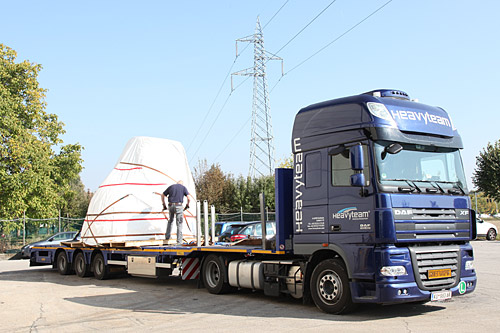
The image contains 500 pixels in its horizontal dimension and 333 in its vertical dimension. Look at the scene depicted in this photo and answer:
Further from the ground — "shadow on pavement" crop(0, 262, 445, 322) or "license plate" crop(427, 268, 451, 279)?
"license plate" crop(427, 268, 451, 279)

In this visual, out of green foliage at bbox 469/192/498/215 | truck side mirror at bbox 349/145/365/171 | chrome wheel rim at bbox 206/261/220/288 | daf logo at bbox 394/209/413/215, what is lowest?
chrome wheel rim at bbox 206/261/220/288

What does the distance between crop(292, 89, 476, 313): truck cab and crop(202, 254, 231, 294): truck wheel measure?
249cm

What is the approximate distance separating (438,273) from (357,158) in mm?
2199

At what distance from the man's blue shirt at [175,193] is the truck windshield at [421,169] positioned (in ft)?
24.2

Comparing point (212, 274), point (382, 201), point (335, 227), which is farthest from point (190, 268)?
point (382, 201)

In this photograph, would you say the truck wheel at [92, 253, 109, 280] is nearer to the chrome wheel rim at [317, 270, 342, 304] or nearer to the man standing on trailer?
the man standing on trailer

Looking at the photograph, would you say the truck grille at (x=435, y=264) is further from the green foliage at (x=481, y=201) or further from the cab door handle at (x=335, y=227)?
the green foliage at (x=481, y=201)

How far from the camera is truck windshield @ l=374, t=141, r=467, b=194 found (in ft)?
26.5

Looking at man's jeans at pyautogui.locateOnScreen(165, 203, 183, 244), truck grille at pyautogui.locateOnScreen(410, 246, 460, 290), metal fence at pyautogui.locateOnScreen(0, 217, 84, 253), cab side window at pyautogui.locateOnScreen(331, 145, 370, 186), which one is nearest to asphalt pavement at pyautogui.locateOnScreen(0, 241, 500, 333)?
truck grille at pyautogui.locateOnScreen(410, 246, 460, 290)

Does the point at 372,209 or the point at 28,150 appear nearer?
the point at 372,209

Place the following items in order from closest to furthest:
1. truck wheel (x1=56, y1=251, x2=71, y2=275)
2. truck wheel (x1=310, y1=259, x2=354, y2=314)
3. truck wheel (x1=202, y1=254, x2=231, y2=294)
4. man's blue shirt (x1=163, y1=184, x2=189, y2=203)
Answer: truck wheel (x1=310, y1=259, x2=354, y2=314) → truck wheel (x1=202, y1=254, x2=231, y2=294) → man's blue shirt (x1=163, y1=184, x2=189, y2=203) → truck wheel (x1=56, y1=251, x2=71, y2=275)

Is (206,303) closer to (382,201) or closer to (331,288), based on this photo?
(331,288)

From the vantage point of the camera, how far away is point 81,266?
1599 cm

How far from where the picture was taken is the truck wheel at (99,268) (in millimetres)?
14891
